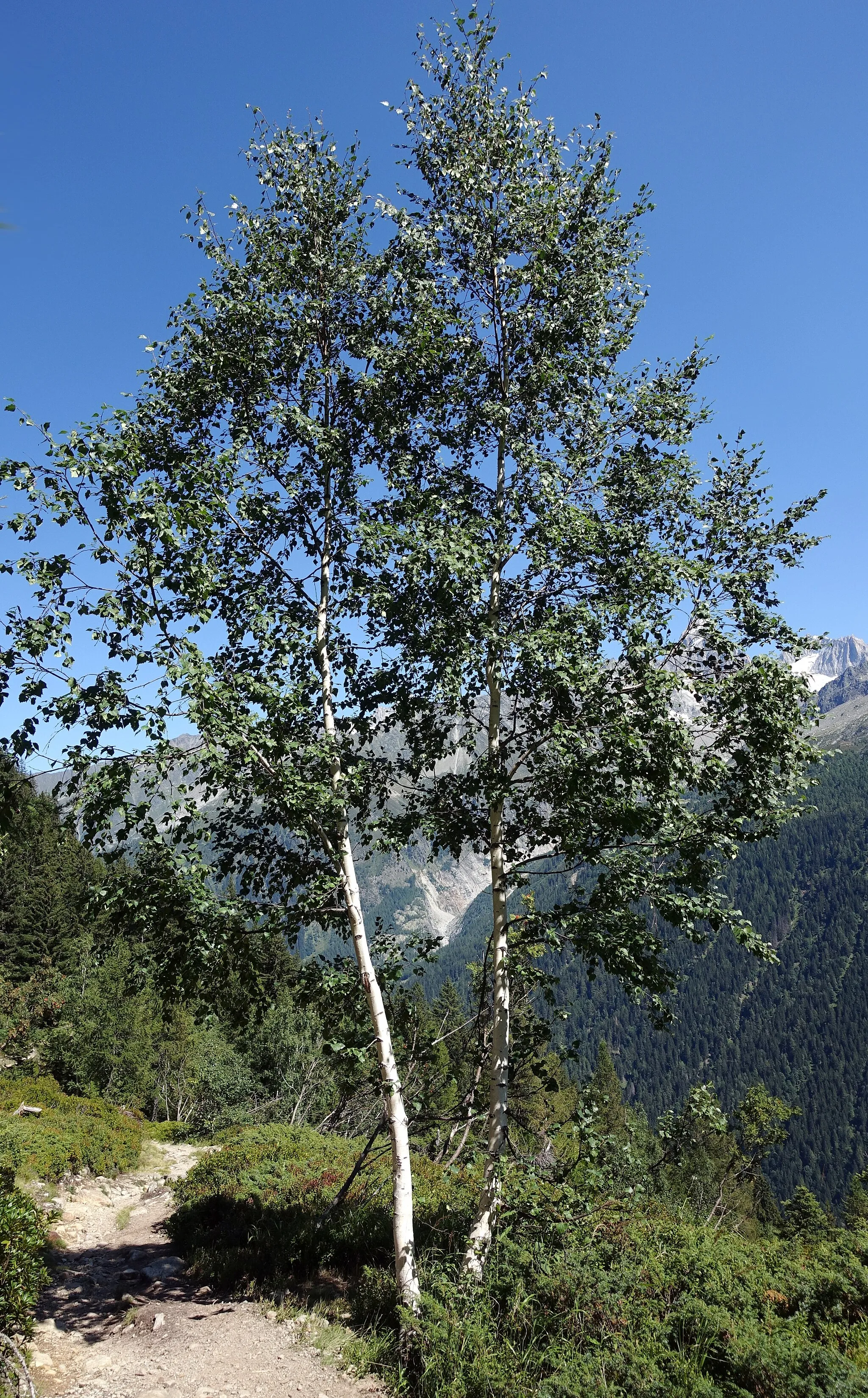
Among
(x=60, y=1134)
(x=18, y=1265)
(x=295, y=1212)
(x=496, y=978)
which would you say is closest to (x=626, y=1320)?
(x=496, y=978)

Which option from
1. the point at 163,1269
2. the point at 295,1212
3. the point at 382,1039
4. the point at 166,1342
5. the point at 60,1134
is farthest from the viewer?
the point at 60,1134

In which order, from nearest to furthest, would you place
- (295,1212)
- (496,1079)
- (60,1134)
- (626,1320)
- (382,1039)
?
(626,1320) < (382,1039) < (496,1079) < (295,1212) < (60,1134)

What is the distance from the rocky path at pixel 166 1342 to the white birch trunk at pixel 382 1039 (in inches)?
46.6

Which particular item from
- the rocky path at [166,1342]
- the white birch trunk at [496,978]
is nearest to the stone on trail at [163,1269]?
the rocky path at [166,1342]

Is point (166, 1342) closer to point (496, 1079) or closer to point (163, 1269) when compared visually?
point (163, 1269)

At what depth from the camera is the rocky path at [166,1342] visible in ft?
25.3

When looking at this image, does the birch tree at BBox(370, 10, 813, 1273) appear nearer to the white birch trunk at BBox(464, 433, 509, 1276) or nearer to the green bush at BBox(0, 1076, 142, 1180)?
the white birch trunk at BBox(464, 433, 509, 1276)

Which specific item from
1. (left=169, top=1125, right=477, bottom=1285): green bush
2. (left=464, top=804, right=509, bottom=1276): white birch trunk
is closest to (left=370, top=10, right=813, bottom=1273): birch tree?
(left=464, top=804, right=509, bottom=1276): white birch trunk

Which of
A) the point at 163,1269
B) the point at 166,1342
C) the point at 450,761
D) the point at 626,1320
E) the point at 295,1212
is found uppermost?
the point at 450,761

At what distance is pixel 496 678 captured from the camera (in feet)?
32.1

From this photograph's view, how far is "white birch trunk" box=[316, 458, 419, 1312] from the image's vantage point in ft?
27.0

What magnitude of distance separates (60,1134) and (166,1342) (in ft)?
47.1

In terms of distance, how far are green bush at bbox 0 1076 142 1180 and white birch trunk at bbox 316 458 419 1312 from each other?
12.9m

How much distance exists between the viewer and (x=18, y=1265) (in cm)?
769
